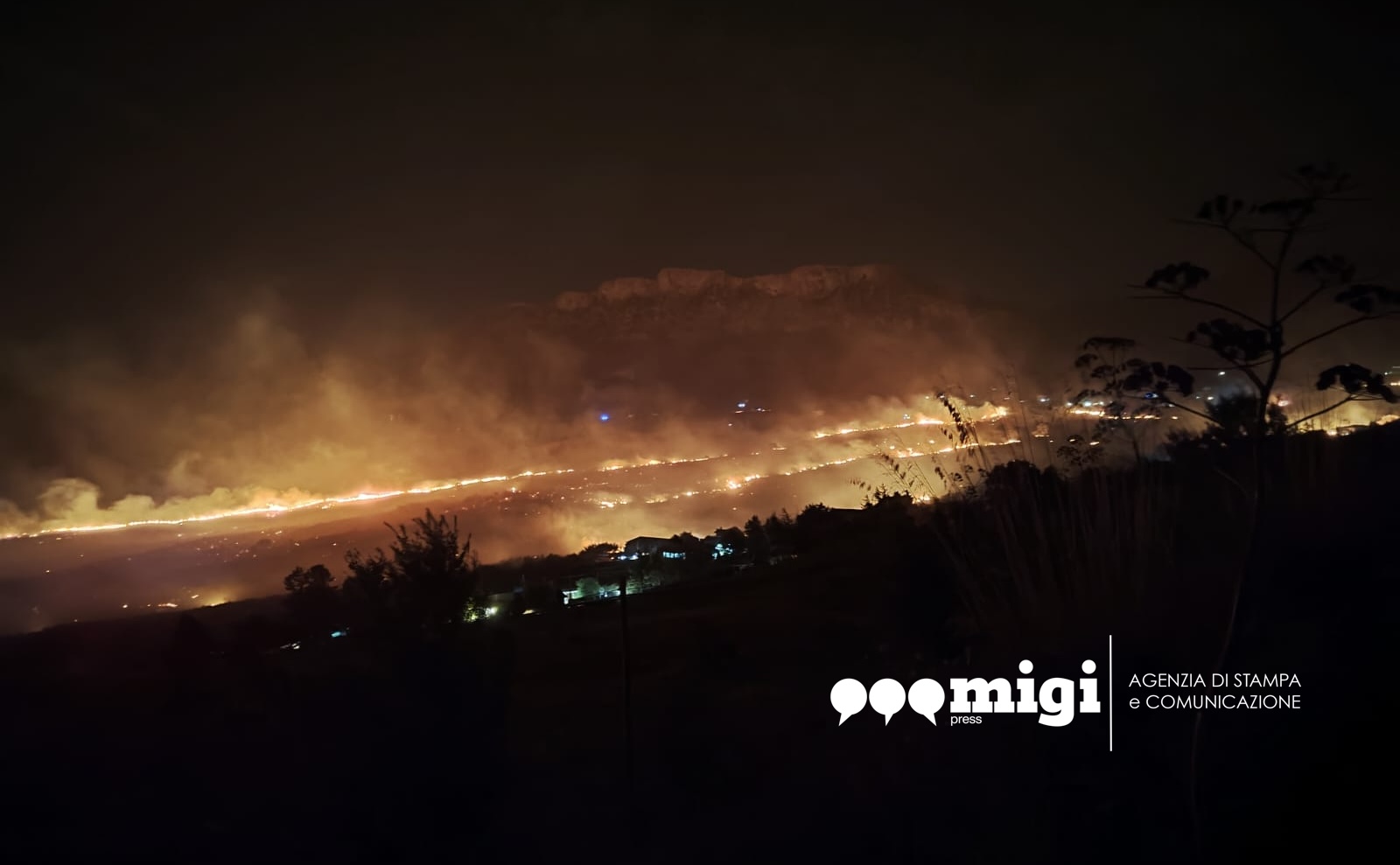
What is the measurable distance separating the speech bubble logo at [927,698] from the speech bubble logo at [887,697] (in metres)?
0.09

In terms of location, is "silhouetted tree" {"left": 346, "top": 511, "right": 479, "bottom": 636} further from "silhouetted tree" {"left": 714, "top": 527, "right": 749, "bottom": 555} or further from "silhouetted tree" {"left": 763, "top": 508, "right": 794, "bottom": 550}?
"silhouetted tree" {"left": 714, "top": 527, "right": 749, "bottom": 555}

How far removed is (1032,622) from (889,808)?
2.07 m

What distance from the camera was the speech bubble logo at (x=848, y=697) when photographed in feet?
22.2

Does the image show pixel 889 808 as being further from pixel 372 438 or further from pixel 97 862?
pixel 372 438

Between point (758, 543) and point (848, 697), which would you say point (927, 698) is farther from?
point (758, 543)

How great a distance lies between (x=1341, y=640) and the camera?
20.9 ft

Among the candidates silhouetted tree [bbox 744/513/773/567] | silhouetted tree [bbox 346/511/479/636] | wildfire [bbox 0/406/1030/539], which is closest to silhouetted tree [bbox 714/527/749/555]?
silhouetted tree [bbox 744/513/773/567]

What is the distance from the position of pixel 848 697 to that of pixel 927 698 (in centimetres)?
72

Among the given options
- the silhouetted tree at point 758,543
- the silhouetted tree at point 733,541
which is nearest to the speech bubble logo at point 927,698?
the silhouetted tree at point 758,543

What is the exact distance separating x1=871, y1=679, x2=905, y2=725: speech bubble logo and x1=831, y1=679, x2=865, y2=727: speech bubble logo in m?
0.12

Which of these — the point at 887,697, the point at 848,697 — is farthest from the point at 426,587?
the point at 887,697

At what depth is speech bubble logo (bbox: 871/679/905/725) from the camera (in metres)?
6.56

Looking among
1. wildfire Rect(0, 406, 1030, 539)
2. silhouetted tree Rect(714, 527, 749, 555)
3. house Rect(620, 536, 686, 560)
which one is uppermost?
wildfire Rect(0, 406, 1030, 539)

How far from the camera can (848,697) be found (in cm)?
691
